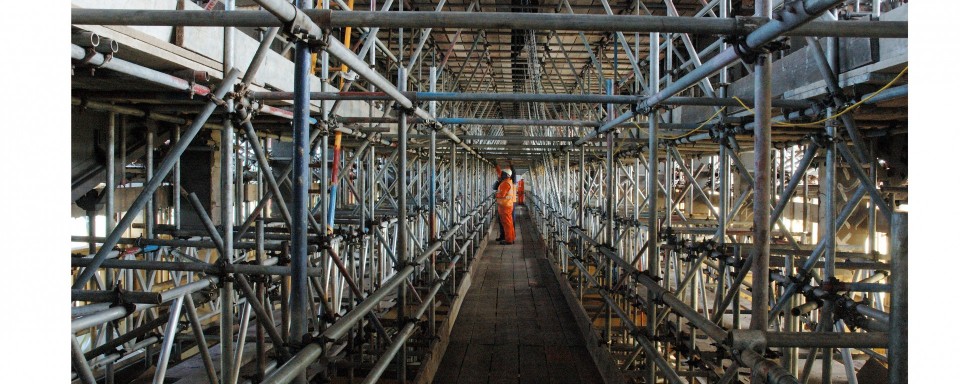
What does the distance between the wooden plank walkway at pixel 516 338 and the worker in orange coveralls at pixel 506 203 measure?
15.9ft

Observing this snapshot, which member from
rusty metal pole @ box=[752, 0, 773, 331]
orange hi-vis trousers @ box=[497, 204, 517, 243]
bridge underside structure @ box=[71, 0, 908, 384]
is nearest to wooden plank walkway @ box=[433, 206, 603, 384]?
bridge underside structure @ box=[71, 0, 908, 384]

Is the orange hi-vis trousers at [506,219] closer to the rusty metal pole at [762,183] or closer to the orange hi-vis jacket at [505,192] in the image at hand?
the orange hi-vis jacket at [505,192]

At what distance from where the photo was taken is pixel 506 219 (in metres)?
18.0

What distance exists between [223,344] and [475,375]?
3466 millimetres

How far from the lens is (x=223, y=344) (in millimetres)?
3568

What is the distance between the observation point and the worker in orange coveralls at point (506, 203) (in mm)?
17094

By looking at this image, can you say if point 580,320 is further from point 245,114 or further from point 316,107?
point 245,114

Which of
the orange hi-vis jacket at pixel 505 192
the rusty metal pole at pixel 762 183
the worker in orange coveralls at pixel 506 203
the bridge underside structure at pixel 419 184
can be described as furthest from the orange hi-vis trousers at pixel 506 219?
the rusty metal pole at pixel 762 183

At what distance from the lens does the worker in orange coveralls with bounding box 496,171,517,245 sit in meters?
17.1

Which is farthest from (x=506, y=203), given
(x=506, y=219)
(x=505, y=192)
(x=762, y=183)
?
(x=762, y=183)

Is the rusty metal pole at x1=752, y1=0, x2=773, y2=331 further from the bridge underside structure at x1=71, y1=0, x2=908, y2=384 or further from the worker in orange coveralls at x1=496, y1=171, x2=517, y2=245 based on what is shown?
the worker in orange coveralls at x1=496, y1=171, x2=517, y2=245

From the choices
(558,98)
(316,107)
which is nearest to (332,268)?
(316,107)

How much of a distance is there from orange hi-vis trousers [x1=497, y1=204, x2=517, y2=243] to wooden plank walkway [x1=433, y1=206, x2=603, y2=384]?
5.12 meters

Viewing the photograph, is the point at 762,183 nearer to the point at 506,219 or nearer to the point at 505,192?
the point at 505,192
